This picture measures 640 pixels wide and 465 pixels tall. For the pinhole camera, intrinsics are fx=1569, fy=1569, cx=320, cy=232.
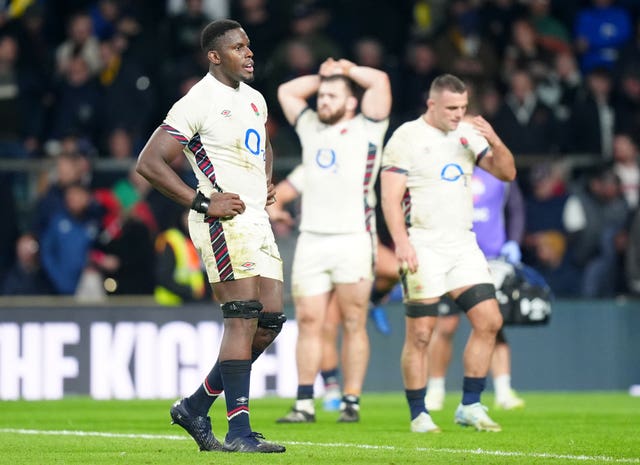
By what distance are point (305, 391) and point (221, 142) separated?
343 cm

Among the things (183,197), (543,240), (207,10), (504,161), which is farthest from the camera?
(207,10)

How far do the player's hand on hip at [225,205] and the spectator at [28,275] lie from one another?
877cm

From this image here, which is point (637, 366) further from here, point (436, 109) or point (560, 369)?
point (436, 109)

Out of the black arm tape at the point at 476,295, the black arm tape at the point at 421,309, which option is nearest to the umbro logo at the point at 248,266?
the black arm tape at the point at 421,309

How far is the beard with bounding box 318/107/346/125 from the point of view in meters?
12.1

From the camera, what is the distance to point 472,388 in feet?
34.3

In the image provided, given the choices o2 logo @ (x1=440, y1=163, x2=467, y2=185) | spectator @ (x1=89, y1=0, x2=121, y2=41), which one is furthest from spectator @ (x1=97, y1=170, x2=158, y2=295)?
o2 logo @ (x1=440, y1=163, x2=467, y2=185)

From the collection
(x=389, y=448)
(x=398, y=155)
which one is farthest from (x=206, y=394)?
(x=398, y=155)

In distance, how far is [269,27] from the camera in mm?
19812

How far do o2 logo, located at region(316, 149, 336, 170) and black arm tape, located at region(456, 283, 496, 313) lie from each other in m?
2.10

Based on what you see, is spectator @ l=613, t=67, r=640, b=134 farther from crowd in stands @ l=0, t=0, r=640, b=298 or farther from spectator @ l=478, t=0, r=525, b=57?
spectator @ l=478, t=0, r=525, b=57

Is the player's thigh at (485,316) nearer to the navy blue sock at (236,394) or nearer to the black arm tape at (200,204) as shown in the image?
the navy blue sock at (236,394)

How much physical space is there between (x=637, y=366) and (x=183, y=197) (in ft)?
30.4

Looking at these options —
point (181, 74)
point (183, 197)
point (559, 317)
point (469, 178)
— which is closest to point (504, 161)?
point (469, 178)
